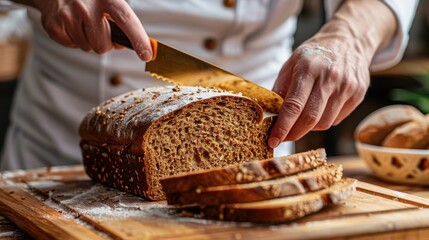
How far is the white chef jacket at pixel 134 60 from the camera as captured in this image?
2971 mm

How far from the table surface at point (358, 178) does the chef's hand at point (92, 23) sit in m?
0.63

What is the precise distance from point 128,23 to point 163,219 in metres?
0.68

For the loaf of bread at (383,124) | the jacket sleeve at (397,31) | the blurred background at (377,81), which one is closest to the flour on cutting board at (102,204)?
the loaf of bread at (383,124)

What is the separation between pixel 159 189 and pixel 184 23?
3.40 ft

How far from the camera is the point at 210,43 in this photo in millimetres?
3064

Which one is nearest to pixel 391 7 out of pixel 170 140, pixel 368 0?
pixel 368 0

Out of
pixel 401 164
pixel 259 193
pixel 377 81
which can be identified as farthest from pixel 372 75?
pixel 259 193

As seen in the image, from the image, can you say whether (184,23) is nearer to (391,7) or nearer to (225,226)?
(391,7)

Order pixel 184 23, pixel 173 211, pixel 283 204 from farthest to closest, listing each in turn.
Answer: pixel 184 23, pixel 173 211, pixel 283 204

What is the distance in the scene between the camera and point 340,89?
236 cm

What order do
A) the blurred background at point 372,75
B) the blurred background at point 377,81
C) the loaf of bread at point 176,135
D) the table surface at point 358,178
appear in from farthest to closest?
the blurred background at point 377,81
the blurred background at point 372,75
the loaf of bread at point 176,135
the table surface at point 358,178

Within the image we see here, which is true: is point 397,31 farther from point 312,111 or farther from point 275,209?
point 275,209

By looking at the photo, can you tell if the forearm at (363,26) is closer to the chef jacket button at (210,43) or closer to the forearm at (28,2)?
the chef jacket button at (210,43)

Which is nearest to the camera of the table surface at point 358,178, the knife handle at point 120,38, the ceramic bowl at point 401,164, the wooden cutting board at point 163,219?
the wooden cutting board at point 163,219
